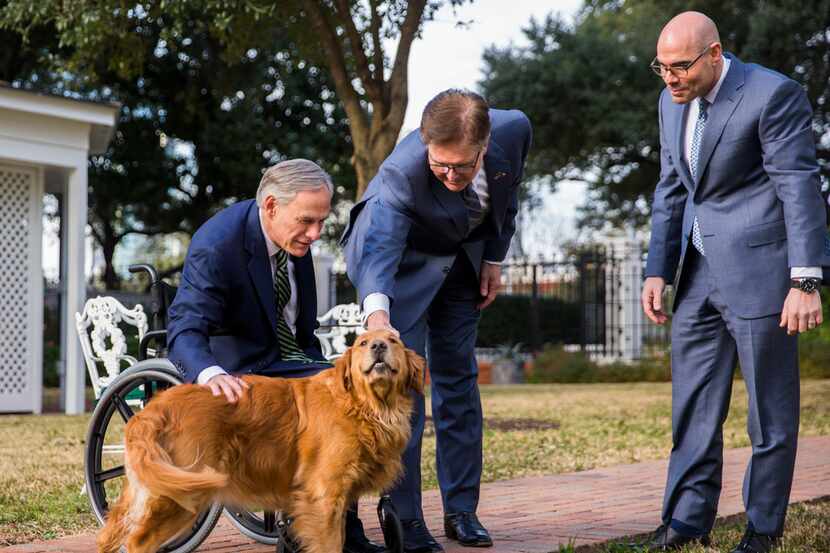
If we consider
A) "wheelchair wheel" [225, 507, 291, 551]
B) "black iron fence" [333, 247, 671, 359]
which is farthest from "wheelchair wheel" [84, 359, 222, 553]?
"black iron fence" [333, 247, 671, 359]

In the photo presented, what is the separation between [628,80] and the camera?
24047 mm

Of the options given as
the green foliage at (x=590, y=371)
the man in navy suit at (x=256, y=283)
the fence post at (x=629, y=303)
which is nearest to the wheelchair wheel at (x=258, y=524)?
the man in navy suit at (x=256, y=283)

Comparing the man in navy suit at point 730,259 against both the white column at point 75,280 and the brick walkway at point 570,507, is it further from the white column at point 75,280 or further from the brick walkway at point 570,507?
the white column at point 75,280

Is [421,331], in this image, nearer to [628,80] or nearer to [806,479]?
[806,479]

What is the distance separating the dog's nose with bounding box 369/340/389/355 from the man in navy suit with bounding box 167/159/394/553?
645mm

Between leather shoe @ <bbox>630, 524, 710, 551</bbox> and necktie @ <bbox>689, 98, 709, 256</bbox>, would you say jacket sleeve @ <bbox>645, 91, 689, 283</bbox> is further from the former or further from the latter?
leather shoe @ <bbox>630, 524, 710, 551</bbox>

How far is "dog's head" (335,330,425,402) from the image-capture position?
3824 millimetres

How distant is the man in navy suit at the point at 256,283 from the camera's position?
4.23m

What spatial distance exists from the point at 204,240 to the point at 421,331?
3.44 ft

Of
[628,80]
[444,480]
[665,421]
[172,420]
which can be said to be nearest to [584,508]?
[444,480]

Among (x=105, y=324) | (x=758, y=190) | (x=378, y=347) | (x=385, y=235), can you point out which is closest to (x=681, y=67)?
(x=758, y=190)

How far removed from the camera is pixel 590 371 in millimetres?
20141

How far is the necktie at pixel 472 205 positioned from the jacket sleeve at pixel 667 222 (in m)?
0.78

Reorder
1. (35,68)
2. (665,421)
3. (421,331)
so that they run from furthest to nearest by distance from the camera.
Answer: (35,68), (665,421), (421,331)
